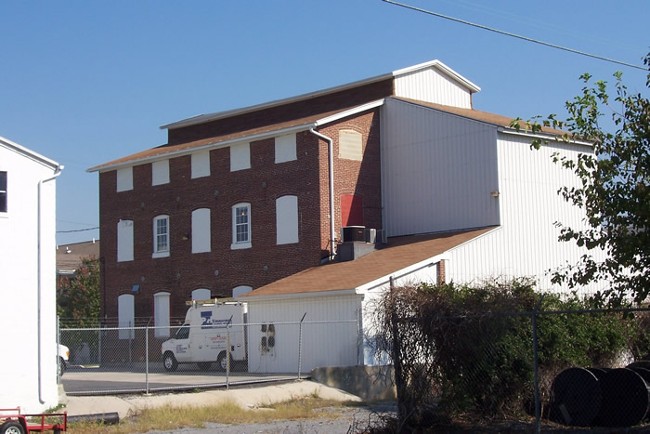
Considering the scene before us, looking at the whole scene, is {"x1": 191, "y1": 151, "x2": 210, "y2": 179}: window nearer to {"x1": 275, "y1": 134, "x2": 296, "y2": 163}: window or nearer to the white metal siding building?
{"x1": 275, "y1": 134, "x2": 296, "y2": 163}: window

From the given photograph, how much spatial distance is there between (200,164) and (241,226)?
12.3ft

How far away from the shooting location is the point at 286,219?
38.3 m

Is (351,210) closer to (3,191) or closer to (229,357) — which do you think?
(229,357)

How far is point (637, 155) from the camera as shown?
47.7 feet

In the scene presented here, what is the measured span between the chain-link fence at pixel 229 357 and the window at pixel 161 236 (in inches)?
164

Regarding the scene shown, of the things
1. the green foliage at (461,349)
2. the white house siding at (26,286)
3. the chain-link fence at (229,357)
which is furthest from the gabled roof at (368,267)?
the green foliage at (461,349)

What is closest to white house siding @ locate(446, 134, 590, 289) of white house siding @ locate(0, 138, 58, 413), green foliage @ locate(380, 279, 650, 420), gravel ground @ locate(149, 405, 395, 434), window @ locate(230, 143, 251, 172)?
window @ locate(230, 143, 251, 172)

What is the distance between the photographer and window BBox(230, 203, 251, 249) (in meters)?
39.9

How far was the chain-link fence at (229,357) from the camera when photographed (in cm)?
2915

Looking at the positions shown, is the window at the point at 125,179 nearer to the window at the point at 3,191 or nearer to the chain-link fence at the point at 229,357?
the chain-link fence at the point at 229,357

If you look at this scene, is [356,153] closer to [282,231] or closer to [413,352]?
[282,231]

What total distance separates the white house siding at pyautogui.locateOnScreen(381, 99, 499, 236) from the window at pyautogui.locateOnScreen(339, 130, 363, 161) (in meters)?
1.35

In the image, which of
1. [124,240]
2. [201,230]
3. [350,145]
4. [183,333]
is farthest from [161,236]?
[350,145]

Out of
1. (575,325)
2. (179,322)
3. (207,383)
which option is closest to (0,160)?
(207,383)
